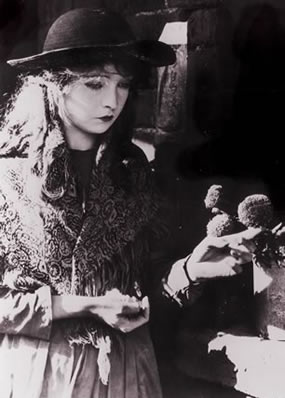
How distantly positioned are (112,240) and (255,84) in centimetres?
58

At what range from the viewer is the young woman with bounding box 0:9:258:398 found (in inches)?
73.5

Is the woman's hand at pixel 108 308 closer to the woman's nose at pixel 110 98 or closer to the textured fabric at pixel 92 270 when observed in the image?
the textured fabric at pixel 92 270

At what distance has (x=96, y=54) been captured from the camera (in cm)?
187

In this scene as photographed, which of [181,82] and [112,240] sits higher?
[181,82]

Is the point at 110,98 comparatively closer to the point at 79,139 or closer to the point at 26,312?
the point at 79,139

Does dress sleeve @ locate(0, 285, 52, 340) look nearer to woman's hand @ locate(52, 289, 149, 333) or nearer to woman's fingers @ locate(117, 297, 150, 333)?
woman's hand @ locate(52, 289, 149, 333)

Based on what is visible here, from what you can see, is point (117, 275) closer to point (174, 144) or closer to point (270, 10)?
point (174, 144)

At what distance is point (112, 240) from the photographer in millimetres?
1884

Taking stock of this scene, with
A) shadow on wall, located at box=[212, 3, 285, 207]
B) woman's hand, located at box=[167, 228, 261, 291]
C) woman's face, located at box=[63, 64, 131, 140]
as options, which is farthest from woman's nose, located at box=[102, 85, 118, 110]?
woman's hand, located at box=[167, 228, 261, 291]

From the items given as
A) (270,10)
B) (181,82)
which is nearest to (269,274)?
(181,82)

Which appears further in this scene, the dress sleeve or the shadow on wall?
the dress sleeve

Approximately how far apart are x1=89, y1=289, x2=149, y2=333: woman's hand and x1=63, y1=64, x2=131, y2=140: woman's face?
473mm

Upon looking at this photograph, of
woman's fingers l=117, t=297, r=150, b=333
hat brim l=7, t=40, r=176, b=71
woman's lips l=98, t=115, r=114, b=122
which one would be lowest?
woman's fingers l=117, t=297, r=150, b=333

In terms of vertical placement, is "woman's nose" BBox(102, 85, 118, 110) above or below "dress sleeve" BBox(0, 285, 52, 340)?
above
